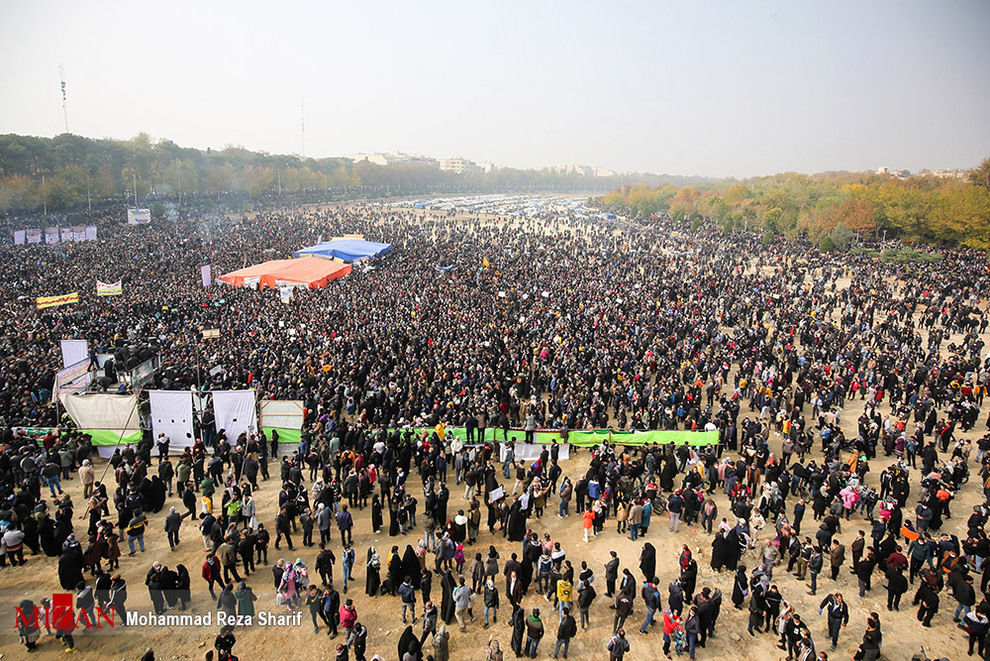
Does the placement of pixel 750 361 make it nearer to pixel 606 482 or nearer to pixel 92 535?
pixel 606 482

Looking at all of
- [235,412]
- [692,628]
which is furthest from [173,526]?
[692,628]

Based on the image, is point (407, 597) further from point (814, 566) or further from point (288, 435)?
point (288, 435)

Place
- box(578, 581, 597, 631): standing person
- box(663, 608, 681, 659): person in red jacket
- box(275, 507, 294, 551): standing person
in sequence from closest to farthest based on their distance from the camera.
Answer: box(663, 608, 681, 659): person in red jacket < box(578, 581, 597, 631): standing person < box(275, 507, 294, 551): standing person

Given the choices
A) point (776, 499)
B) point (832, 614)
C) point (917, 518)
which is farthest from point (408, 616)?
point (917, 518)

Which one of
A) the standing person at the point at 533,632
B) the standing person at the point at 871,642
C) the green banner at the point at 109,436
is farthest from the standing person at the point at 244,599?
the standing person at the point at 871,642

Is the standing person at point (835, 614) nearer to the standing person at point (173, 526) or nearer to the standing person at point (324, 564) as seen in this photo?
the standing person at point (324, 564)

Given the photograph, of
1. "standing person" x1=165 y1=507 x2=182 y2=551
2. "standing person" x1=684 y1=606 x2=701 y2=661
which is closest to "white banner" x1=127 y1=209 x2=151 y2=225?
"standing person" x1=165 y1=507 x2=182 y2=551

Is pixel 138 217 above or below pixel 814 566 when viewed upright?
above

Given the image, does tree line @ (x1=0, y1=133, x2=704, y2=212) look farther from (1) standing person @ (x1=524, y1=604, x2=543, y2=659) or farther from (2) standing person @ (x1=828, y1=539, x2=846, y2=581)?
(2) standing person @ (x1=828, y1=539, x2=846, y2=581)
